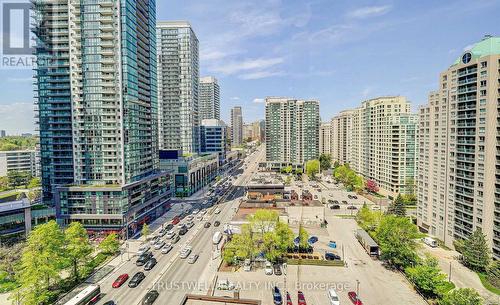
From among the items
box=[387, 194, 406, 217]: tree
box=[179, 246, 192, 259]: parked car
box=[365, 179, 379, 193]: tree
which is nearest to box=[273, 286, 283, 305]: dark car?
box=[179, 246, 192, 259]: parked car

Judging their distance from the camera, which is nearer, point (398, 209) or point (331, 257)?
point (331, 257)

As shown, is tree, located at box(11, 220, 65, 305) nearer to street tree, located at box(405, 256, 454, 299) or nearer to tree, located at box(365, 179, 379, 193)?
street tree, located at box(405, 256, 454, 299)

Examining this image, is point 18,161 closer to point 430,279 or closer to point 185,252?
point 185,252

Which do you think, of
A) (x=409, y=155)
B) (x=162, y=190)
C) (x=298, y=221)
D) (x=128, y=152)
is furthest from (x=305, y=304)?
(x=409, y=155)

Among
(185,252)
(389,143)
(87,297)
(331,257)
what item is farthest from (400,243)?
(389,143)

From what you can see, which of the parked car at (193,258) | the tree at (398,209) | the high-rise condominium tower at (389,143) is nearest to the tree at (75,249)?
the parked car at (193,258)
